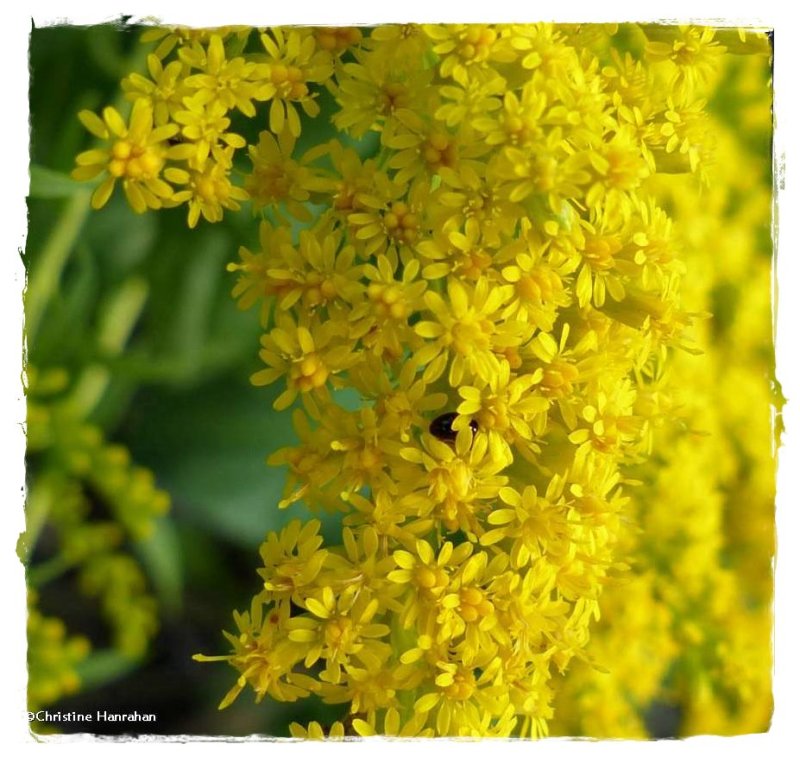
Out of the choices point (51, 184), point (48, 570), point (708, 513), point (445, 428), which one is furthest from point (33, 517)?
point (708, 513)

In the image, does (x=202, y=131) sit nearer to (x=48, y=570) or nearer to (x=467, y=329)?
(x=467, y=329)

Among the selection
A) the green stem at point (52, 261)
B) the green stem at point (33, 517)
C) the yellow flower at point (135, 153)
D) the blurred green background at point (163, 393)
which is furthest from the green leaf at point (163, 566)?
the yellow flower at point (135, 153)

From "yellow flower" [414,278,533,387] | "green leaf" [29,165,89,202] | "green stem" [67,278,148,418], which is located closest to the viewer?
"yellow flower" [414,278,533,387]

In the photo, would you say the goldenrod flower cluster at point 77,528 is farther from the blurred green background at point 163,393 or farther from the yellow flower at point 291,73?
the yellow flower at point 291,73

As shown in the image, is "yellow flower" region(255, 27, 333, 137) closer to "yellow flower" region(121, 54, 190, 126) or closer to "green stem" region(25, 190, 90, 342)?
"yellow flower" region(121, 54, 190, 126)

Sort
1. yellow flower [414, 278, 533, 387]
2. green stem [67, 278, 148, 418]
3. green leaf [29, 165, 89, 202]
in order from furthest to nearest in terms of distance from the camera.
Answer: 1. green stem [67, 278, 148, 418]
2. green leaf [29, 165, 89, 202]
3. yellow flower [414, 278, 533, 387]

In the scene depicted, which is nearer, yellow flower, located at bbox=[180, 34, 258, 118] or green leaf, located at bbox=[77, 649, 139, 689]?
yellow flower, located at bbox=[180, 34, 258, 118]

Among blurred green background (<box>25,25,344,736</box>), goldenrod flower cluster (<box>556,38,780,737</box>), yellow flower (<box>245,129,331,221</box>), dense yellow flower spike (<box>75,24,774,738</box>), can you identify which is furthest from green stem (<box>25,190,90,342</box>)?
goldenrod flower cluster (<box>556,38,780,737</box>)

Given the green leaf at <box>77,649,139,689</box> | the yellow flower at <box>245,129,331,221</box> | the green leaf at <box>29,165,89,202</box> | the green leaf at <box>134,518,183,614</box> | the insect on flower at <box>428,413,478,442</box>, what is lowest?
the green leaf at <box>77,649,139,689</box>
